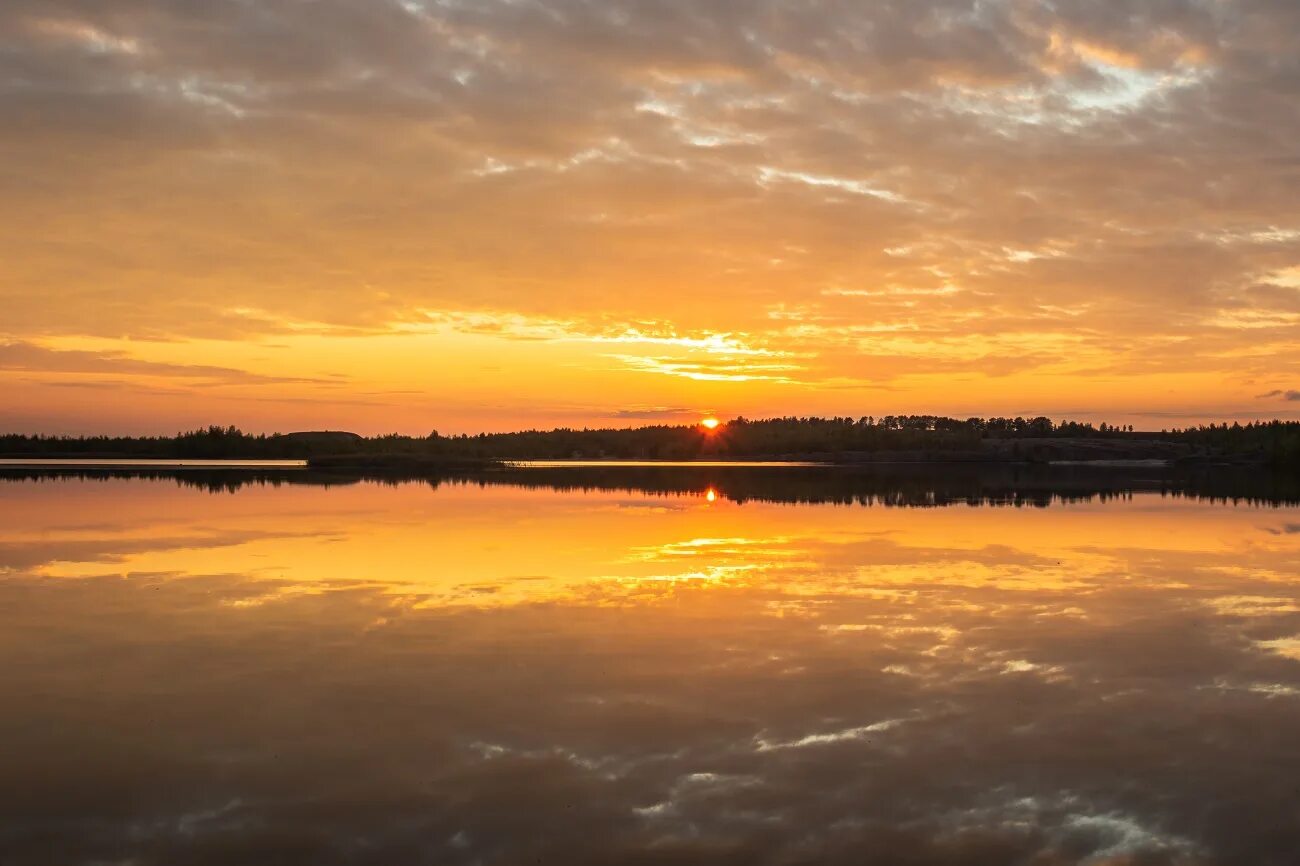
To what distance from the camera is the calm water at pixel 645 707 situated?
7.72 m

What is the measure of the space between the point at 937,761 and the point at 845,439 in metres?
157

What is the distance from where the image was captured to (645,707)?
1099 centimetres

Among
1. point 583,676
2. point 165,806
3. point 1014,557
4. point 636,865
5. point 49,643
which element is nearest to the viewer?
point 636,865

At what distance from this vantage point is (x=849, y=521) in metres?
33.8

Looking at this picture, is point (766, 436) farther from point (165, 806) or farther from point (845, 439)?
point (165, 806)

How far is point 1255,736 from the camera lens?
33.0 ft

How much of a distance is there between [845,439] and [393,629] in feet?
503

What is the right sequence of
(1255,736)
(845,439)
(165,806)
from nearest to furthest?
1. (165,806)
2. (1255,736)
3. (845,439)

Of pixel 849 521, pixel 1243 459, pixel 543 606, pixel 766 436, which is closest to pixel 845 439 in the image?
pixel 766 436

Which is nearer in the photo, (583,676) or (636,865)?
(636,865)

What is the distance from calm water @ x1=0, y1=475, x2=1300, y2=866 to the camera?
7719mm

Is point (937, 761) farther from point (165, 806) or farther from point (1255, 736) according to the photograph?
point (165, 806)

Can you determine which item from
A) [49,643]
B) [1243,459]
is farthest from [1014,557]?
[1243,459]

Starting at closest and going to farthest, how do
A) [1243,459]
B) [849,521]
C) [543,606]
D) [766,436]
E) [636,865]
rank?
1. [636,865]
2. [543,606]
3. [849,521]
4. [1243,459]
5. [766,436]
